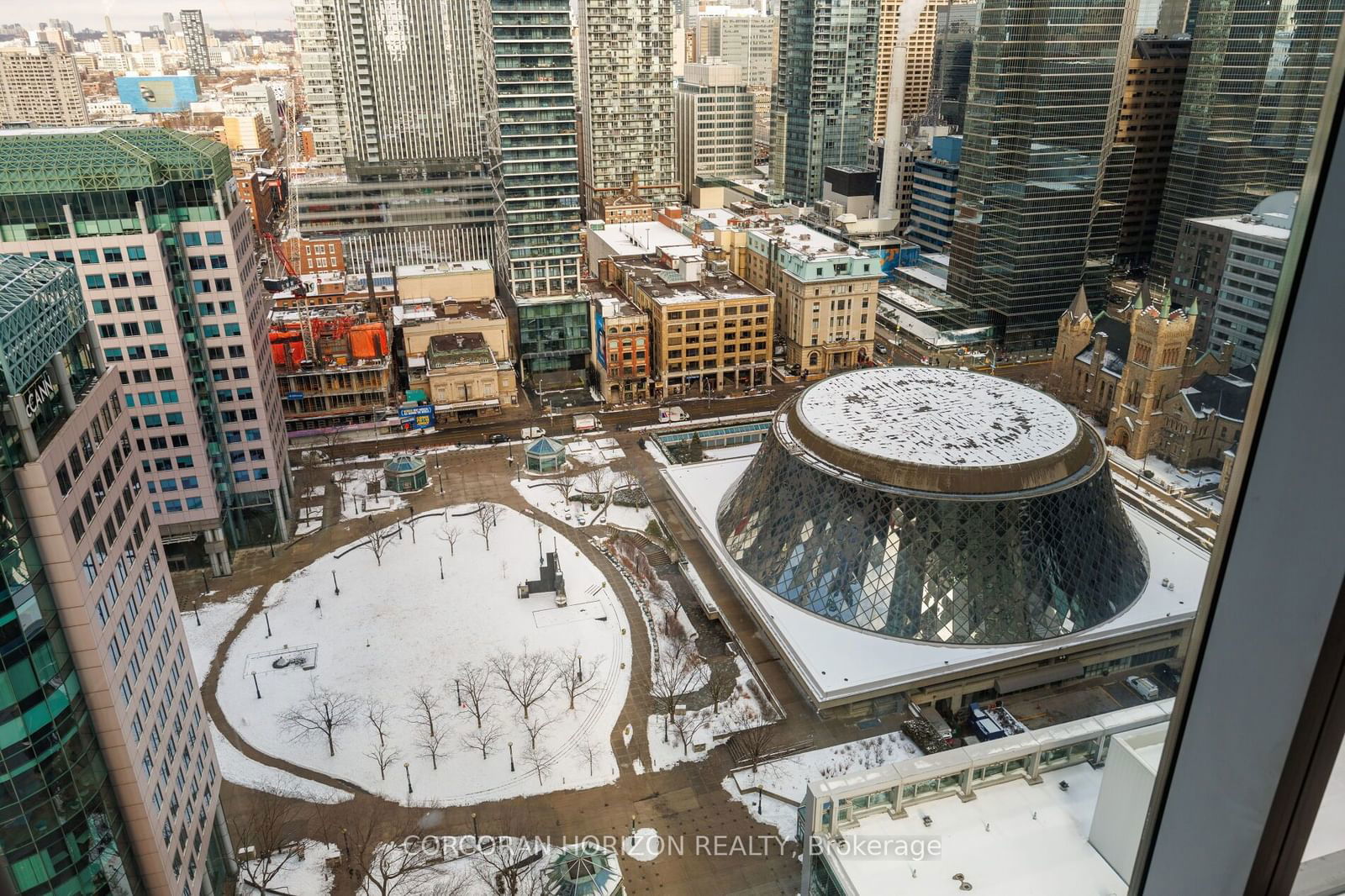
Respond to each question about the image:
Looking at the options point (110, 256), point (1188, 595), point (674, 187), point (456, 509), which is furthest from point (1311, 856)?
point (674, 187)

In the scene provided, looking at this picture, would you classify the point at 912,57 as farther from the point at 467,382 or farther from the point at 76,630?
the point at 76,630

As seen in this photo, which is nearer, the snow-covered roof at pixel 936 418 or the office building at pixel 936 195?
the snow-covered roof at pixel 936 418

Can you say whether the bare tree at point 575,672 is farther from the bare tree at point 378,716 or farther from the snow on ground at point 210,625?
the snow on ground at point 210,625

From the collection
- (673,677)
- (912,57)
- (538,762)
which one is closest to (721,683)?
(673,677)

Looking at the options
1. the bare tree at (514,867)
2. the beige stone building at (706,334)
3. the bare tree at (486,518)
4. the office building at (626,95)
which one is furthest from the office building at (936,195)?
the bare tree at (514,867)

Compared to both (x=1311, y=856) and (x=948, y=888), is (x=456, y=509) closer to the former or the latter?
(x=948, y=888)

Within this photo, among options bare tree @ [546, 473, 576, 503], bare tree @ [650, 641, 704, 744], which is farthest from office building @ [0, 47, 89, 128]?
bare tree @ [650, 641, 704, 744]

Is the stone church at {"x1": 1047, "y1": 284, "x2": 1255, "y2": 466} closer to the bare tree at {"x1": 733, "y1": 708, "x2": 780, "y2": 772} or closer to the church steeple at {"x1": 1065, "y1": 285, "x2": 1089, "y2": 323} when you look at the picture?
the church steeple at {"x1": 1065, "y1": 285, "x2": 1089, "y2": 323}
